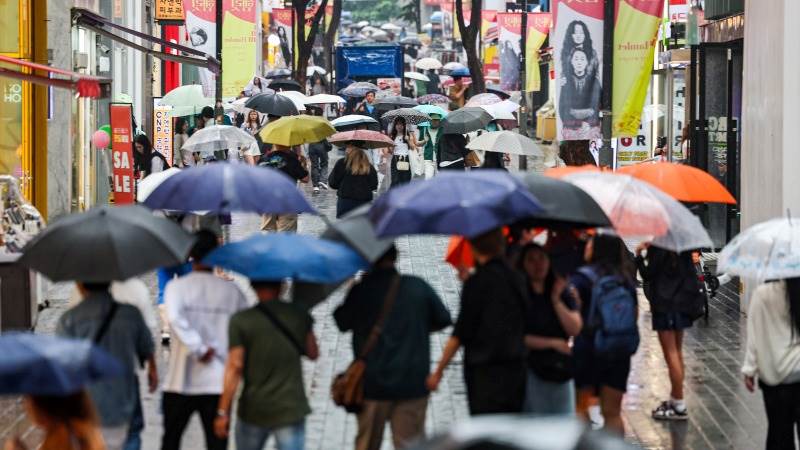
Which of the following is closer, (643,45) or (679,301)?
(679,301)

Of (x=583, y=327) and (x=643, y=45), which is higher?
(x=643, y=45)

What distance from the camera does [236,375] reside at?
8016mm

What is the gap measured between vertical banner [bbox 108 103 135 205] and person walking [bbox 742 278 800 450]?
12801 millimetres

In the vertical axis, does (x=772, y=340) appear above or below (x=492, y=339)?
below

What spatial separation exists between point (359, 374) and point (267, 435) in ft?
1.97

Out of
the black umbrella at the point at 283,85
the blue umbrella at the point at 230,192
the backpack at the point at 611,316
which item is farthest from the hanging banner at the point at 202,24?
the backpack at the point at 611,316

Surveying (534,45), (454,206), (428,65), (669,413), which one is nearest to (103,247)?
(454,206)

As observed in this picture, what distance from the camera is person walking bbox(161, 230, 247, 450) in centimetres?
872

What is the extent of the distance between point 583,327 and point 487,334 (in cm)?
143

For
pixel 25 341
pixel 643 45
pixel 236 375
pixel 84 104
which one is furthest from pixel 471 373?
pixel 84 104

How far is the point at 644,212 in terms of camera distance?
33.4 ft

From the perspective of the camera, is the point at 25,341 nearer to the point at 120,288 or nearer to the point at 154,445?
the point at 120,288

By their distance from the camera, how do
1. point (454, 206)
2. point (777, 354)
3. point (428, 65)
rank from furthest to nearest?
point (428, 65), point (777, 354), point (454, 206)

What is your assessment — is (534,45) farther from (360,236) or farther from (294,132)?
(360,236)
